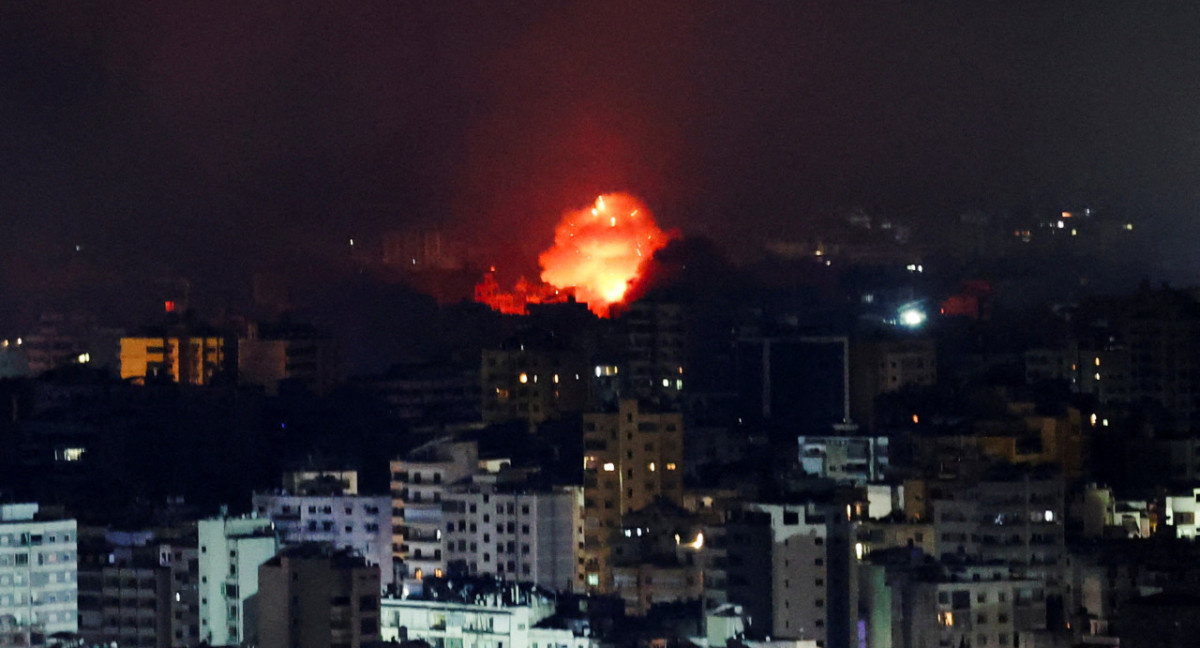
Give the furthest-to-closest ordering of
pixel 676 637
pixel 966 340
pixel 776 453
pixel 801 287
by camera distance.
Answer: pixel 801 287, pixel 966 340, pixel 776 453, pixel 676 637

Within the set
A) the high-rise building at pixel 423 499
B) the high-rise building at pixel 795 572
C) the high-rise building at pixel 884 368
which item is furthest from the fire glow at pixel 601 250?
the high-rise building at pixel 795 572

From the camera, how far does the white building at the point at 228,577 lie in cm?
1565

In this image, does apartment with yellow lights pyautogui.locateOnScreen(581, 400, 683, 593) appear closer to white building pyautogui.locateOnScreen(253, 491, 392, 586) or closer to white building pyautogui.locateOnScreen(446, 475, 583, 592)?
white building pyautogui.locateOnScreen(446, 475, 583, 592)

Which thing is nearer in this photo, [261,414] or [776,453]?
[776,453]

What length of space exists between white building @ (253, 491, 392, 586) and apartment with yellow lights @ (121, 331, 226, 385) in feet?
21.3

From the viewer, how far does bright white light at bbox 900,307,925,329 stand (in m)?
24.9

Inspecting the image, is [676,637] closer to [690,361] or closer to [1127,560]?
[1127,560]

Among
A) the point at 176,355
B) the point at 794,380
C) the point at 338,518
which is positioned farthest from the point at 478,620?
the point at 176,355

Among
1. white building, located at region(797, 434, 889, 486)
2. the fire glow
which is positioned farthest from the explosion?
white building, located at region(797, 434, 889, 486)

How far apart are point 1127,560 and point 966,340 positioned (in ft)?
28.5

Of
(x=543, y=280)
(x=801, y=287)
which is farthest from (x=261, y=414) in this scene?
(x=801, y=287)

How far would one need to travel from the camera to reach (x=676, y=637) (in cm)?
1443

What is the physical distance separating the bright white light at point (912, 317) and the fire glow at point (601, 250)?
66.0 inches

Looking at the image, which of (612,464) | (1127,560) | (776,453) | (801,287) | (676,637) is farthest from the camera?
(801,287)
